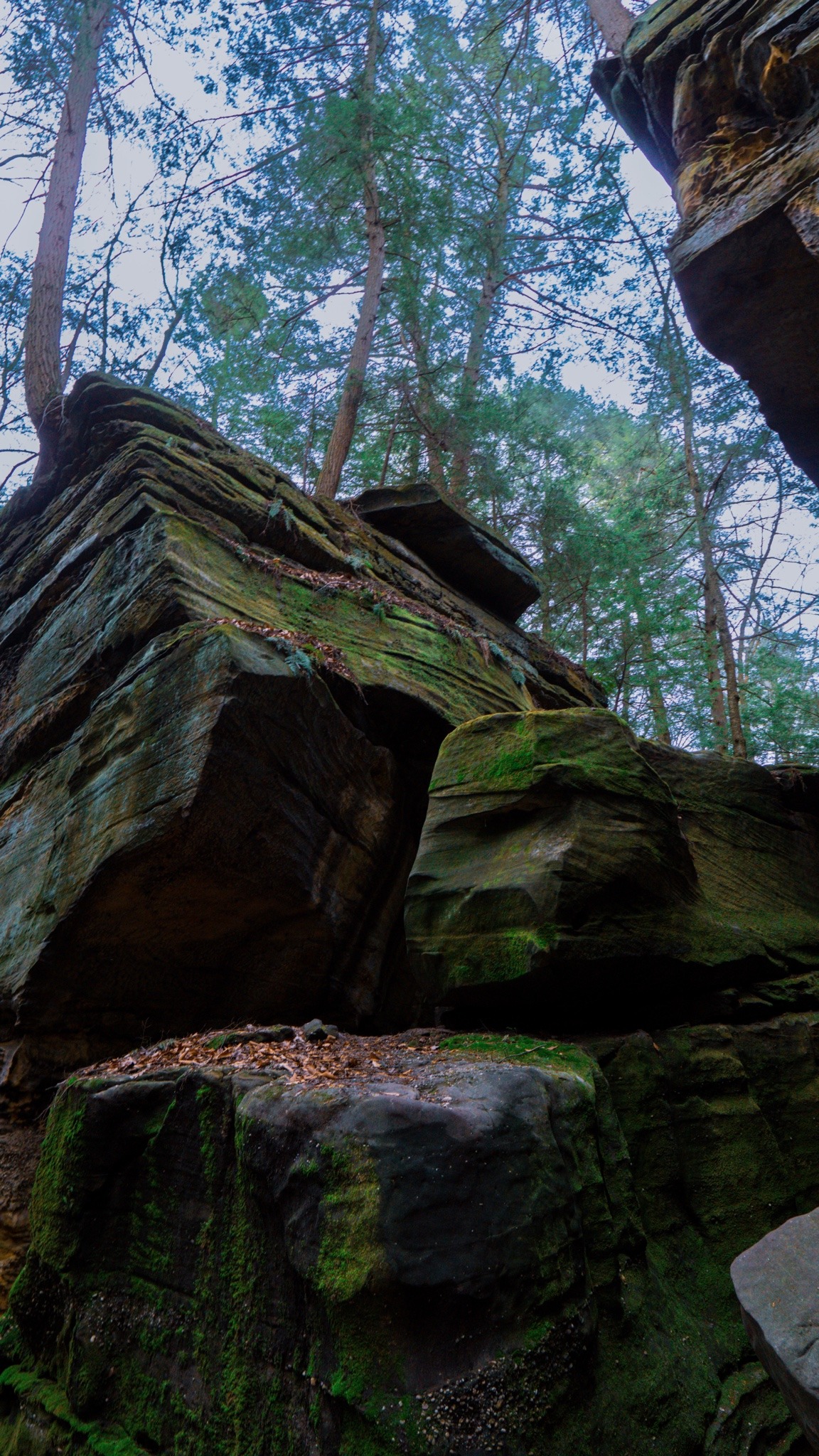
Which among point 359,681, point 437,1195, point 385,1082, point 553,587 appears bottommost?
point 437,1195

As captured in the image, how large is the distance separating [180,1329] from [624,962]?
2909 mm

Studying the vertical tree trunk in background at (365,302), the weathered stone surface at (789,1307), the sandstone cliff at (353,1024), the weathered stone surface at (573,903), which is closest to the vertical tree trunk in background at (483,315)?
the vertical tree trunk in background at (365,302)

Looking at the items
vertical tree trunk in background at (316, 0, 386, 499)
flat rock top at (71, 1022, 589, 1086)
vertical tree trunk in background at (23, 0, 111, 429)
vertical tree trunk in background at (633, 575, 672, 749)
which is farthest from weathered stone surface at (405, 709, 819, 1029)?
vertical tree trunk in background at (23, 0, 111, 429)

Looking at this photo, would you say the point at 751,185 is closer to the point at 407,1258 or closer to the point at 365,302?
the point at 407,1258

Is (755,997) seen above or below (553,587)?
below

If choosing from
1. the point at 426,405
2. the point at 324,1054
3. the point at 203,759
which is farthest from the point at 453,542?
the point at 324,1054

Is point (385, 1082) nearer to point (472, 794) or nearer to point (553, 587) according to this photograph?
point (472, 794)

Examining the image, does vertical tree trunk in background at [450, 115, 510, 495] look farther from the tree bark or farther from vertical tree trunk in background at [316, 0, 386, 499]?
the tree bark

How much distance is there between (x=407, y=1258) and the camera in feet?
9.37

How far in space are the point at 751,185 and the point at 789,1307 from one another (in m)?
7.85

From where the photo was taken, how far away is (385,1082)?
3547 millimetres

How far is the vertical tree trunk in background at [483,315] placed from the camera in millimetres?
15086

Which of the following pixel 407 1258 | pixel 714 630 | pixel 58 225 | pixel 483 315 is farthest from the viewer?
pixel 483 315

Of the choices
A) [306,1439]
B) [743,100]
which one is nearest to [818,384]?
[743,100]
